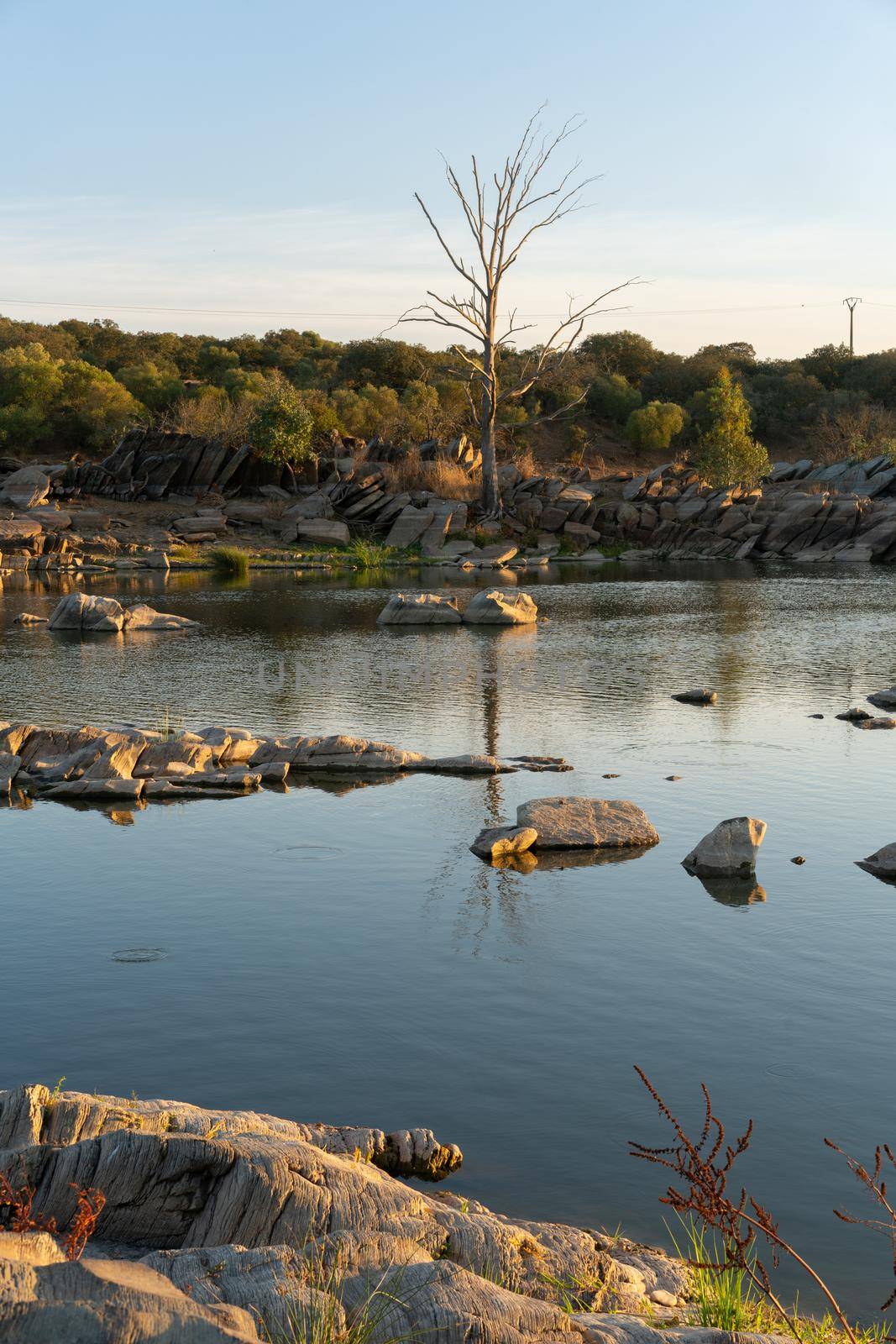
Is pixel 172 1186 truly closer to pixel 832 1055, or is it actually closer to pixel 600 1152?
pixel 600 1152

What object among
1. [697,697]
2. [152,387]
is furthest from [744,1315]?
[152,387]

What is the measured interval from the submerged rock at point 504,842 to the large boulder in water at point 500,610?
20.1 m

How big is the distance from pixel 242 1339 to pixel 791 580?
152 ft

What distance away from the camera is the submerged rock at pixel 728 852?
1256 cm

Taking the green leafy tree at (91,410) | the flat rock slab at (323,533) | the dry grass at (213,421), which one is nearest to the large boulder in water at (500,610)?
the flat rock slab at (323,533)

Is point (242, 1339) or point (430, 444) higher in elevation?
point (430, 444)

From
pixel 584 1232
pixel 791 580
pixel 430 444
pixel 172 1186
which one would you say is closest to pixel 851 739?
pixel 584 1232

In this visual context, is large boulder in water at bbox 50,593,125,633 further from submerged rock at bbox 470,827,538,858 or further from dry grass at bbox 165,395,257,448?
dry grass at bbox 165,395,257,448

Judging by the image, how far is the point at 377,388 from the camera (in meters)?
90.5

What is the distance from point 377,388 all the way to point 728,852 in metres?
81.4

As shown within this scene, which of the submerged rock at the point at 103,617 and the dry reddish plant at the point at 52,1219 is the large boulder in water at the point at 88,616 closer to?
the submerged rock at the point at 103,617

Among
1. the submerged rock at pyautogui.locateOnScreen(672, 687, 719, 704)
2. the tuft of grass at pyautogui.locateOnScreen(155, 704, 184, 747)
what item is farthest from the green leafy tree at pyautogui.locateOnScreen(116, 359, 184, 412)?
the submerged rock at pyautogui.locateOnScreen(672, 687, 719, 704)

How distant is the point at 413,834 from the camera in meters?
14.2

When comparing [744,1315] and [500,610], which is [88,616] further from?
[744,1315]
